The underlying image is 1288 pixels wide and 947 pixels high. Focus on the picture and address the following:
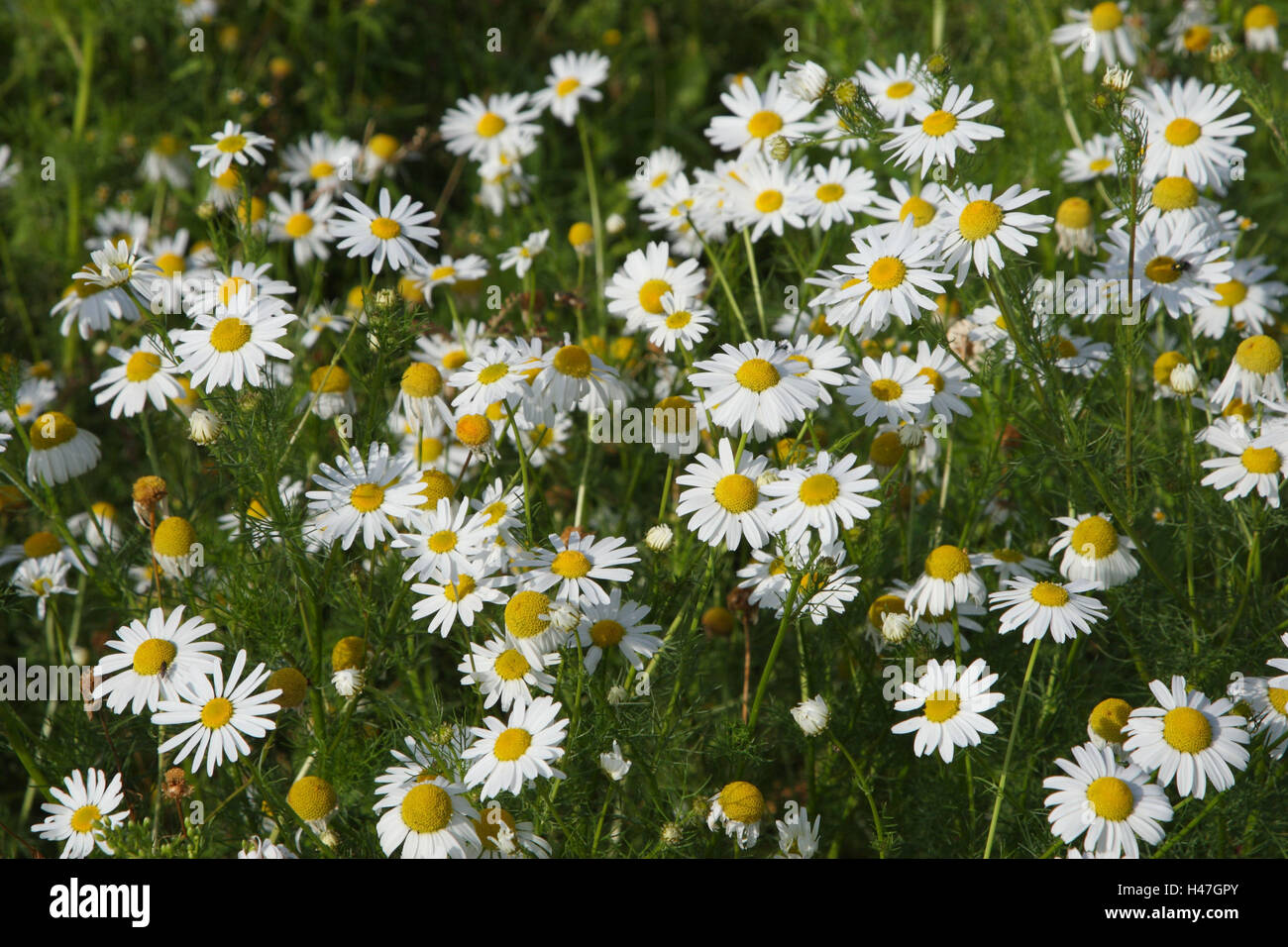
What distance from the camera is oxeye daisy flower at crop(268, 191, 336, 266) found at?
3398 mm

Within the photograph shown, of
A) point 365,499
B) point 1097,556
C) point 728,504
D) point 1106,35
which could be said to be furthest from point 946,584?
point 1106,35

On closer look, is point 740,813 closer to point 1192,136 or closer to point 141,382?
point 141,382

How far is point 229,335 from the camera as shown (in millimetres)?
2162

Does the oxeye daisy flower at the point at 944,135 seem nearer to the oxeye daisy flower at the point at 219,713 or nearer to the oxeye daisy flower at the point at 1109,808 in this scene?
the oxeye daisy flower at the point at 1109,808

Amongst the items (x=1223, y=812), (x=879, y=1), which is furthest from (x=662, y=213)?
(x=1223, y=812)

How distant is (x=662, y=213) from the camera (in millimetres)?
2998

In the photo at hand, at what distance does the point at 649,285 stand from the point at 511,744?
1.22m

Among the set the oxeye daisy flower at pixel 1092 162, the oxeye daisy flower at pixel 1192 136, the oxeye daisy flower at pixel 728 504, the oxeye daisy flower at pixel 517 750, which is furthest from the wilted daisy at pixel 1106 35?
the oxeye daisy flower at pixel 517 750

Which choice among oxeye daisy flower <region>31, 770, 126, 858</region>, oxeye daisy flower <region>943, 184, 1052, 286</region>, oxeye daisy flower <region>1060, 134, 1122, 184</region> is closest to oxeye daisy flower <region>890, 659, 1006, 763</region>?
oxeye daisy flower <region>943, 184, 1052, 286</region>

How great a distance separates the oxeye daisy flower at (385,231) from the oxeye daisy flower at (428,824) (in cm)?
110
